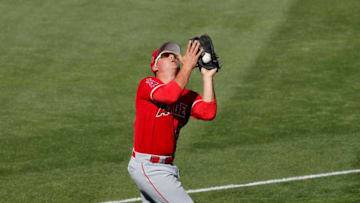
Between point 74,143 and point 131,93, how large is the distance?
2.95m

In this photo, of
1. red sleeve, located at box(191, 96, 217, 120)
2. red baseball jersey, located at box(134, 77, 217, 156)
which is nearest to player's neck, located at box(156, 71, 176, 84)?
red baseball jersey, located at box(134, 77, 217, 156)

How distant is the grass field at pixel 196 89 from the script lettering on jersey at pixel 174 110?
2.82m

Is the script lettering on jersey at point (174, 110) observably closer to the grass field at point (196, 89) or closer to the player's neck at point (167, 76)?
the player's neck at point (167, 76)

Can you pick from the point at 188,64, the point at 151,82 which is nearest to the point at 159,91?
the point at 151,82

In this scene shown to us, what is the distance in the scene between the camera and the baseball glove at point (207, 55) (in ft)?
23.4

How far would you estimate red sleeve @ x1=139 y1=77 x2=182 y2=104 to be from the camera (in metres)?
6.94

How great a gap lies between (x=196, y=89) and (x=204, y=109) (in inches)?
299

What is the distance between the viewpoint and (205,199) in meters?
10.0

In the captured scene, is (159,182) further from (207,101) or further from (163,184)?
(207,101)

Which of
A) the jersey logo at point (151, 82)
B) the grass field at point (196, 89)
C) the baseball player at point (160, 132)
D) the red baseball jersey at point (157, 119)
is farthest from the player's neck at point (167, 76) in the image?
the grass field at point (196, 89)

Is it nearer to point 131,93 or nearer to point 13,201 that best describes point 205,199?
point 13,201

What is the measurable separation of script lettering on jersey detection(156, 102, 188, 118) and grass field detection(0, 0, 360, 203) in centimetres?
282

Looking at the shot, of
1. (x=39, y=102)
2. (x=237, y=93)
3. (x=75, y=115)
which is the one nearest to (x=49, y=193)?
(x=75, y=115)

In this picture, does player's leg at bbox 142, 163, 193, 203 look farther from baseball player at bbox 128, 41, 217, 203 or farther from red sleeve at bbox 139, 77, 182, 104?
red sleeve at bbox 139, 77, 182, 104
